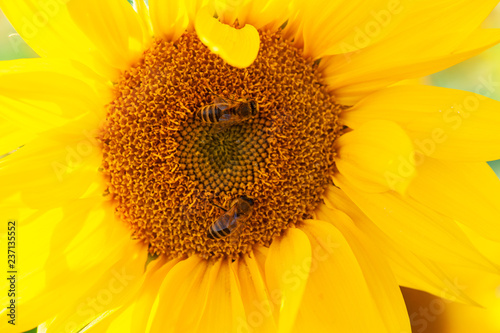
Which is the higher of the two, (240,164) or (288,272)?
(240,164)

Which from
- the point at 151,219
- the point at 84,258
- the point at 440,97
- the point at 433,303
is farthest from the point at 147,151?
the point at 433,303

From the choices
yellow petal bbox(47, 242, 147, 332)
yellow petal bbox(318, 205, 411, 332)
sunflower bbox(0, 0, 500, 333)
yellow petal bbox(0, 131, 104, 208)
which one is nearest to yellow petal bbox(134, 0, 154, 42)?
sunflower bbox(0, 0, 500, 333)

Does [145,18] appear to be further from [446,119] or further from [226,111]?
[446,119]

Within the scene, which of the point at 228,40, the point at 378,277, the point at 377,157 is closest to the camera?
the point at 228,40

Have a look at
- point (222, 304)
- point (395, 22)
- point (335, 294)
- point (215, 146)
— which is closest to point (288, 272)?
point (335, 294)

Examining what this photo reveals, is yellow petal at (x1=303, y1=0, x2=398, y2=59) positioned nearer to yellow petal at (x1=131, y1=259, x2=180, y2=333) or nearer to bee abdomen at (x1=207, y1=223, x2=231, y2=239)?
bee abdomen at (x1=207, y1=223, x2=231, y2=239)

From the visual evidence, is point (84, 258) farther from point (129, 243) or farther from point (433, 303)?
point (433, 303)

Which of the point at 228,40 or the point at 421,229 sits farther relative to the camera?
the point at 421,229
